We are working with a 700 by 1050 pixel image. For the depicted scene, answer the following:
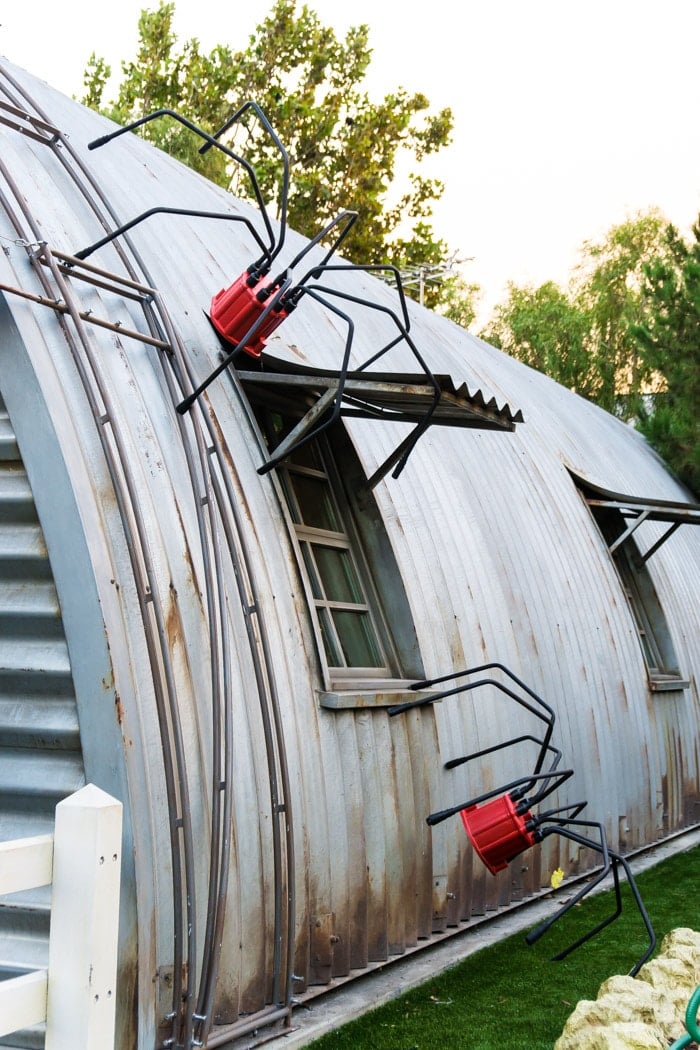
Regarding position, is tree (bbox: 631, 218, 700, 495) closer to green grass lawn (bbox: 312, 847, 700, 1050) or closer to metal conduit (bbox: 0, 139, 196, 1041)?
green grass lawn (bbox: 312, 847, 700, 1050)

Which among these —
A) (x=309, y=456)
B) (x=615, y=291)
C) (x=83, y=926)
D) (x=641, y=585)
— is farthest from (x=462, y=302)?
(x=83, y=926)

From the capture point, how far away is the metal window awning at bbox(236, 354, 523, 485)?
6547 mm

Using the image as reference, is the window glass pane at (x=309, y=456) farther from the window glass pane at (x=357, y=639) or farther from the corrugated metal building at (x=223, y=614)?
the window glass pane at (x=357, y=639)

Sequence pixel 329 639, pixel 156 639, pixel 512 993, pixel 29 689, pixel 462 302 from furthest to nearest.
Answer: pixel 462 302 < pixel 329 639 < pixel 512 993 < pixel 156 639 < pixel 29 689

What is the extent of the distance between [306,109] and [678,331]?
2032 cm

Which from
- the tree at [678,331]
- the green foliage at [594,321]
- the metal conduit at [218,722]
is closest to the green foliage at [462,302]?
the green foliage at [594,321]

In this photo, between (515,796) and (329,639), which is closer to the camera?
(515,796)

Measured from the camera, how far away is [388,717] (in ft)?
22.9

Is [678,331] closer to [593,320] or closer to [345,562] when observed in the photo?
[345,562]

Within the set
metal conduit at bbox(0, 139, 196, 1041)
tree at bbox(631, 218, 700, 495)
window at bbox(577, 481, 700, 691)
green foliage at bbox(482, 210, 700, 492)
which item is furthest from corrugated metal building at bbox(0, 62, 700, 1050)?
green foliage at bbox(482, 210, 700, 492)

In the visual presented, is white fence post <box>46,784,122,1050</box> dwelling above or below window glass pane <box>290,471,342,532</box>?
below

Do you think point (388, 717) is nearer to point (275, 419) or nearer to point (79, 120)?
point (275, 419)

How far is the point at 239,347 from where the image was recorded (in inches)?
237

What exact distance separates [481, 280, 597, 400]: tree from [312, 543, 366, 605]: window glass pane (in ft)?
95.8
